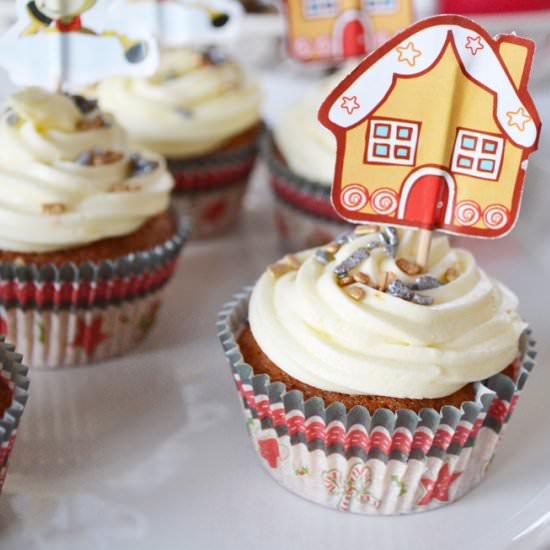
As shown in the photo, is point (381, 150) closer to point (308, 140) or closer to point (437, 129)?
point (437, 129)

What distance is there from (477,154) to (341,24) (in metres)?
1.40

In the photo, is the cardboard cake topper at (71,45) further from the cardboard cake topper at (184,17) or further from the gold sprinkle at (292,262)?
the gold sprinkle at (292,262)

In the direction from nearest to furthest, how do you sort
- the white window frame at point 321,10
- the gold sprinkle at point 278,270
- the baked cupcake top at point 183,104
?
the gold sprinkle at point 278,270 → the white window frame at point 321,10 → the baked cupcake top at point 183,104

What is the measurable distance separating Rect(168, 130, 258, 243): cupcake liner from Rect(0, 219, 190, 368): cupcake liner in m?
0.65

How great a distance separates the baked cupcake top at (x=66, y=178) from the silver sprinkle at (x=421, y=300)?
0.98 meters

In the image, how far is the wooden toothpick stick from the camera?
2244mm

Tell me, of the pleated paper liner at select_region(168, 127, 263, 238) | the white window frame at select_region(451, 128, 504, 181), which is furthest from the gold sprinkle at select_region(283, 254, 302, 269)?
the pleated paper liner at select_region(168, 127, 263, 238)

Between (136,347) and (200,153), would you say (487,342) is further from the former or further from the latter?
(200,153)

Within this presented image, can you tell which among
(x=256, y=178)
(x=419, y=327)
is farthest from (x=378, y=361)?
(x=256, y=178)

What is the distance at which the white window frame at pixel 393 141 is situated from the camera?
213 cm

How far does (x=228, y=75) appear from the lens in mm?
3676

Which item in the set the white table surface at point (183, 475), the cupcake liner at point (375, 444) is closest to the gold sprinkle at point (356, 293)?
the cupcake liner at point (375, 444)

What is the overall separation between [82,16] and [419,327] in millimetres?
1421

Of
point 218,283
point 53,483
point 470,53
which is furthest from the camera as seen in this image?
point 218,283
